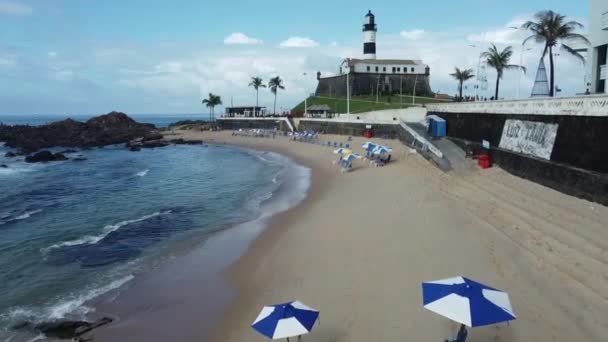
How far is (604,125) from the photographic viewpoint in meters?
15.6

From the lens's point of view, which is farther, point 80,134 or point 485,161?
point 80,134

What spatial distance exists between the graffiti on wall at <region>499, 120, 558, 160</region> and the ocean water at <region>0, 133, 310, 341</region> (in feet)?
37.9

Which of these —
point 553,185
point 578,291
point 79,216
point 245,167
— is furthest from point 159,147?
point 578,291

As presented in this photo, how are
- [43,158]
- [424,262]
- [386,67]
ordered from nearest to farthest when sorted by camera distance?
1. [424,262]
2. [43,158]
3. [386,67]

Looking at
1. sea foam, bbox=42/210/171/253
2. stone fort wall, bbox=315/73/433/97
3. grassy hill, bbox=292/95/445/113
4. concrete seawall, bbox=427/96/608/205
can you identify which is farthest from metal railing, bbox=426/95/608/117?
stone fort wall, bbox=315/73/433/97

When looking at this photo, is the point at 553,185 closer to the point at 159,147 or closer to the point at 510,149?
the point at 510,149

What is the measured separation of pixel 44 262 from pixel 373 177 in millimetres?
18212

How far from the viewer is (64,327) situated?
11016 millimetres

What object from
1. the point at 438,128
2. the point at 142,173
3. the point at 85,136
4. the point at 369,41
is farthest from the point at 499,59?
the point at 85,136

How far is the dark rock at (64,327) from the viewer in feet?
35.1

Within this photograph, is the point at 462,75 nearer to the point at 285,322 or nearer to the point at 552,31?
the point at 552,31

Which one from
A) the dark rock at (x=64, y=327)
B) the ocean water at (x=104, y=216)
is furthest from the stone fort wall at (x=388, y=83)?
the dark rock at (x=64, y=327)

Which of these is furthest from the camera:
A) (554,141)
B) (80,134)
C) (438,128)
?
(80,134)

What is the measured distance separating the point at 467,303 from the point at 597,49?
94.0ft
